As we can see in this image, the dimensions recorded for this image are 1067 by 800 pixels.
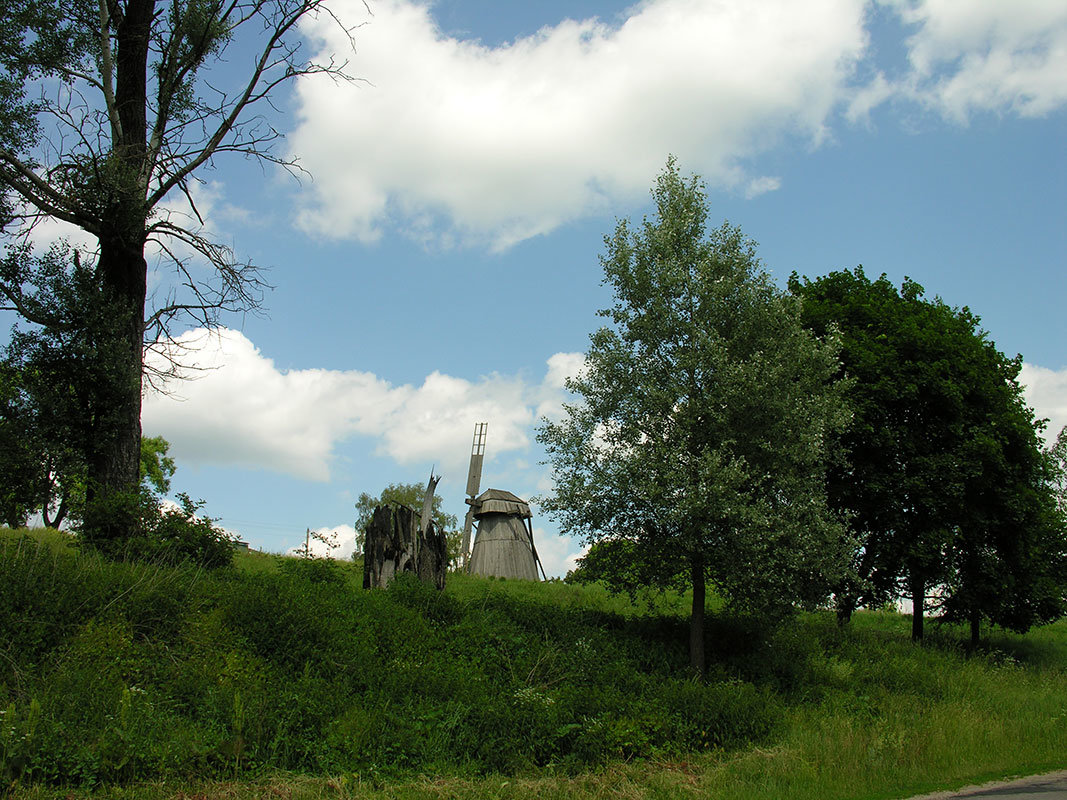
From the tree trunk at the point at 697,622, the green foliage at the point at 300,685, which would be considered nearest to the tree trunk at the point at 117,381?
the green foliage at the point at 300,685

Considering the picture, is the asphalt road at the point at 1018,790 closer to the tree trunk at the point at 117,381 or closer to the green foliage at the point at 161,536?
the green foliage at the point at 161,536

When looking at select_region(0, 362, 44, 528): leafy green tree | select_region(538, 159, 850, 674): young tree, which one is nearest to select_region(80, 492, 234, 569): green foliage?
select_region(0, 362, 44, 528): leafy green tree

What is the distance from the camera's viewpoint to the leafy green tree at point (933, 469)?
22.5m

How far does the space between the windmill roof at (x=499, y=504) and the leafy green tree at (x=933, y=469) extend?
15.0 meters

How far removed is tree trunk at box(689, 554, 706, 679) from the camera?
16.0 metres

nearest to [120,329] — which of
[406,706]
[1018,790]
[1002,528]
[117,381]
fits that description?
[117,381]

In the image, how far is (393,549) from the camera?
707 inches

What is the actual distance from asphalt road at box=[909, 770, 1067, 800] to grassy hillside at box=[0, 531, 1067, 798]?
46 centimetres

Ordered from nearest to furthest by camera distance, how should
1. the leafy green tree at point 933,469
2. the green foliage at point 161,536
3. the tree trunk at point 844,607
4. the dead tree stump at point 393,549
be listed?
1. the green foliage at point 161,536
2. the dead tree stump at point 393,549
3. the leafy green tree at point 933,469
4. the tree trunk at point 844,607

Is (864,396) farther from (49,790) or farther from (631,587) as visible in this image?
(49,790)

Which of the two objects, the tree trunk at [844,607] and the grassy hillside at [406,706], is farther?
the tree trunk at [844,607]

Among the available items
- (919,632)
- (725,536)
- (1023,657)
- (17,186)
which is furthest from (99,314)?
(1023,657)

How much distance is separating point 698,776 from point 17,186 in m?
17.0

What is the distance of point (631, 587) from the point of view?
54.9 ft
